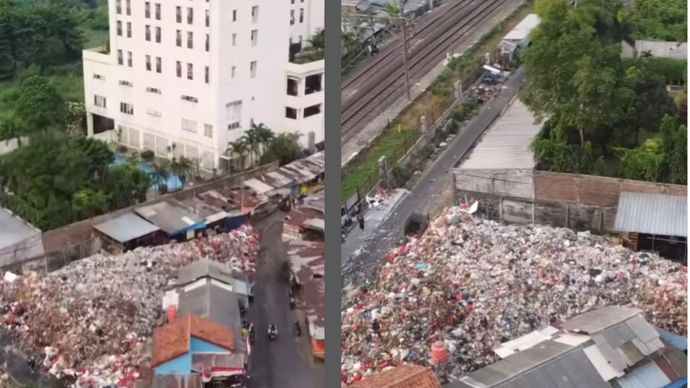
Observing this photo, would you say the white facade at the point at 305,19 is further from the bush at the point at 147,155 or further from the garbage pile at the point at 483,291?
the garbage pile at the point at 483,291

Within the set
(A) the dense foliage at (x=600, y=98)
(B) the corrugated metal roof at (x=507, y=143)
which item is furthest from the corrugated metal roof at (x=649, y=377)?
(B) the corrugated metal roof at (x=507, y=143)

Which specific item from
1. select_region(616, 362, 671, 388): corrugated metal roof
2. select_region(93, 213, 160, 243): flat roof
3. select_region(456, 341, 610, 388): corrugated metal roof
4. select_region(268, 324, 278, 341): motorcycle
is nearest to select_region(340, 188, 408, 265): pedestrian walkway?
select_region(268, 324, 278, 341): motorcycle

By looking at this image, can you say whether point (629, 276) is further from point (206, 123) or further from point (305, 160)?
point (206, 123)

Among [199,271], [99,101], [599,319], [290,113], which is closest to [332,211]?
[290,113]

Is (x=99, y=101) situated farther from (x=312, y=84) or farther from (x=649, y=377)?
(x=649, y=377)

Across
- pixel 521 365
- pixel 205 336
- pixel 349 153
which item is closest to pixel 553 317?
pixel 521 365

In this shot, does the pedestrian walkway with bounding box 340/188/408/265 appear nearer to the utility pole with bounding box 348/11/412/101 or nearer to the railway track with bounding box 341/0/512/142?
the railway track with bounding box 341/0/512/142
